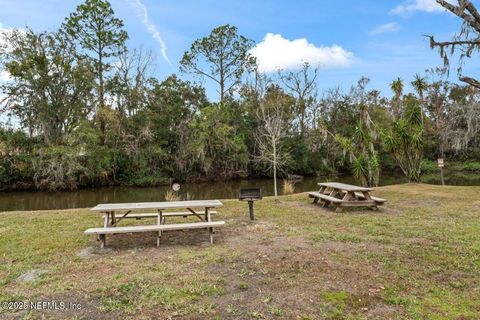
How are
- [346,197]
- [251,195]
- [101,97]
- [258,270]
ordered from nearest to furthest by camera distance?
[258,270] < [251,195] < [346,197] < [101,97]

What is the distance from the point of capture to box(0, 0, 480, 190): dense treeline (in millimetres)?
16938

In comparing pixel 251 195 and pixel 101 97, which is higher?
pixel 101 97

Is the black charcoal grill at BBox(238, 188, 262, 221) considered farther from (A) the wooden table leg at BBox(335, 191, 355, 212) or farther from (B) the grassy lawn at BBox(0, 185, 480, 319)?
(A) the wooden table leg at BBox(335, 191, 355, 212)

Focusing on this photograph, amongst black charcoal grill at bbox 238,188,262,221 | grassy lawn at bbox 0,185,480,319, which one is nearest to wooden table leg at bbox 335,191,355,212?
grassy lawn at bbox 0,185,480,319

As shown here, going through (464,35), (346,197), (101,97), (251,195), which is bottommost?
(346,197)

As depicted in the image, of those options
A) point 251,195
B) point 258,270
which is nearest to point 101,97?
point 251,195

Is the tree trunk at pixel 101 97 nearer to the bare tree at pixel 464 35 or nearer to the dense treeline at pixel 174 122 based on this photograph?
the dense treeline at pixel 174 122

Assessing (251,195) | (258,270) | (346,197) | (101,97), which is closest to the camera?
(258,270)

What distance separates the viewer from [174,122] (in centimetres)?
2239

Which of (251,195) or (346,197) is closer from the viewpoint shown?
(251,195)

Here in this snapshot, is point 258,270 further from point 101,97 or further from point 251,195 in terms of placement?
point 101,97

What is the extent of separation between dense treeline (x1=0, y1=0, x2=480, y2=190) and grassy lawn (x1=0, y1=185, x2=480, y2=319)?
230 inches

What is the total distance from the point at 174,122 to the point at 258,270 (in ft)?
64.6

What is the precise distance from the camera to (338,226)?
595 cm
